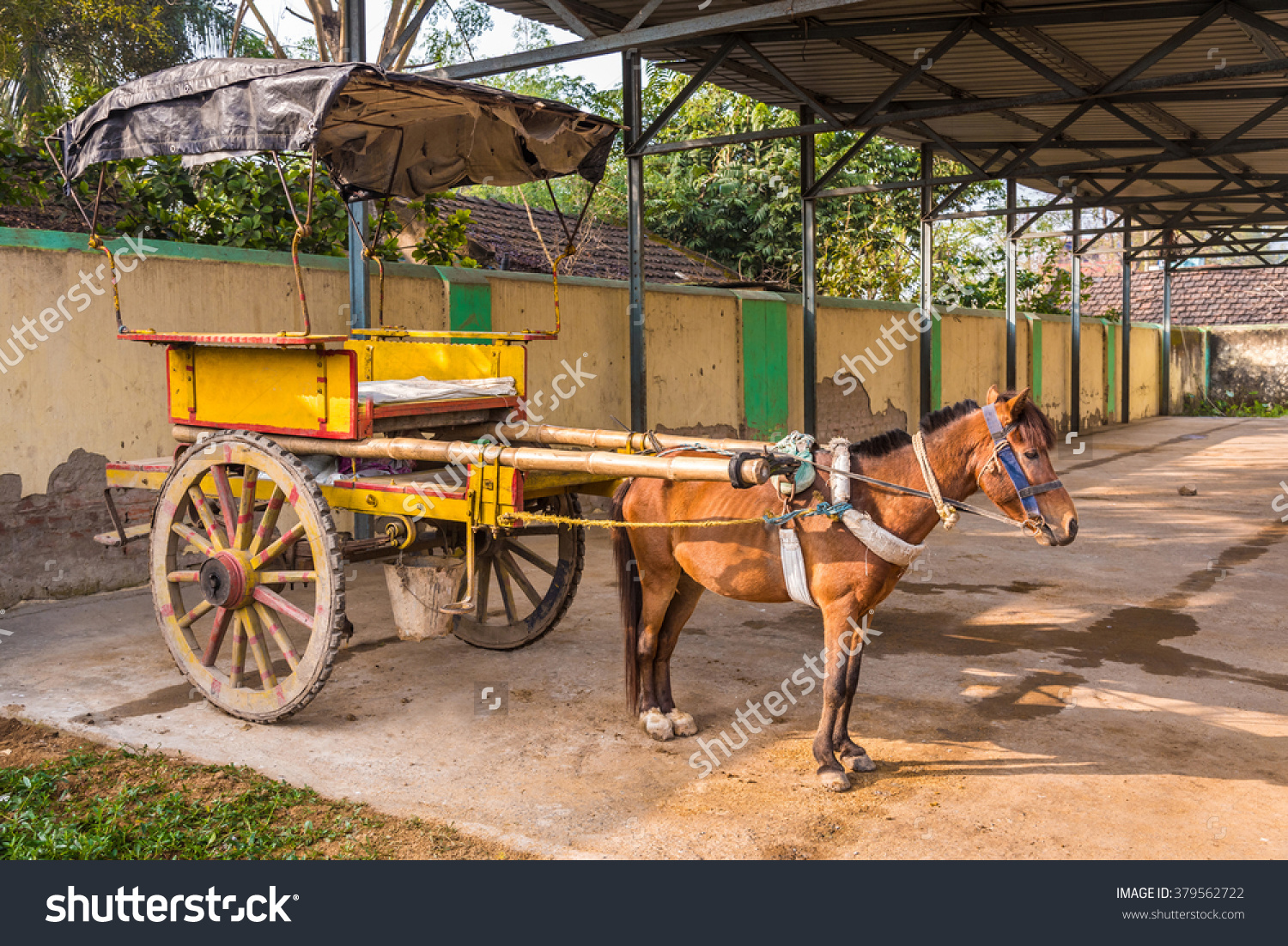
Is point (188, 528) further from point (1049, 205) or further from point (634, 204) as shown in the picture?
point (1049, 205)

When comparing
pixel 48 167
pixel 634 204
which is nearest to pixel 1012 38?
pixel 634 204

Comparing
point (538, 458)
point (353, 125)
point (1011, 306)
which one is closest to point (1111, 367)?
point (1011, 306)

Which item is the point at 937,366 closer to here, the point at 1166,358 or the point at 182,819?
the point at 182,819

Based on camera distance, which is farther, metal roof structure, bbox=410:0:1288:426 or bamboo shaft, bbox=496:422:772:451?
metal roof structure, bbox=410:0:1288:426

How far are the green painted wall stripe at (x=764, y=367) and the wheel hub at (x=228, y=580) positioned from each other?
8.07 metres

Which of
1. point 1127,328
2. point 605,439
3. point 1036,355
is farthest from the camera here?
point 1127,328

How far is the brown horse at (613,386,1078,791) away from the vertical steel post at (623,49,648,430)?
5.48m

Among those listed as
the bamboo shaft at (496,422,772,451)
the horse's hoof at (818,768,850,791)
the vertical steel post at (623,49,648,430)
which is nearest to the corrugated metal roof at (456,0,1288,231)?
the vertical steel post at (623,49,648,430)

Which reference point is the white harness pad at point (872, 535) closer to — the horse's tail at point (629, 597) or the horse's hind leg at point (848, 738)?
the horse's hind leg at point (848, 738)

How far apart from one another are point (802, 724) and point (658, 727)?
0.68 m

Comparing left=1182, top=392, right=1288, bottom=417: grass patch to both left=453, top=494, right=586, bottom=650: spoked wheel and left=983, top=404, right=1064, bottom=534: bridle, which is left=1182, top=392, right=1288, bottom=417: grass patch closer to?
left=453, top=494, right=586, bottom=650: spoked wheel

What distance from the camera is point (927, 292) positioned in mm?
14766

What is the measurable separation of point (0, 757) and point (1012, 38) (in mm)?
9851

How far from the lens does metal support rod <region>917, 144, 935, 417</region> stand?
14.7 meters
